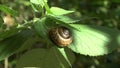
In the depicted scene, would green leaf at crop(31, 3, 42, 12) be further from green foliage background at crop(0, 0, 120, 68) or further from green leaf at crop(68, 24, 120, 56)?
green foliage background at crop(0, 0, 120, 68)

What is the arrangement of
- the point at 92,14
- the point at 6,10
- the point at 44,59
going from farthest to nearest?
the point at 92,14 → the point at 44,59 → the point at 6,10

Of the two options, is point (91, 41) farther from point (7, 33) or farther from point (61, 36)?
point (7, 33)

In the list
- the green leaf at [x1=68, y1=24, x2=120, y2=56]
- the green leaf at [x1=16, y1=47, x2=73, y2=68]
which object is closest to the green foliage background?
the green leaf at [x1=16, y1=47, x2=73, y2=68]

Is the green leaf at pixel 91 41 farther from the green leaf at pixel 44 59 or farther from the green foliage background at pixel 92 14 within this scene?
the green foliage background at pixel 92 14

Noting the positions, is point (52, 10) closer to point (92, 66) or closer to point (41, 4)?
point (41, 4)

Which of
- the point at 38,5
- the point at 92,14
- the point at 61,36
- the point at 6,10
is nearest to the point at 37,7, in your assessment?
the point at 38,5

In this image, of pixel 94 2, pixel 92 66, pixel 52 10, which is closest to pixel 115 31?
pixel 52 10

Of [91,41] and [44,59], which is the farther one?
[44,59]
